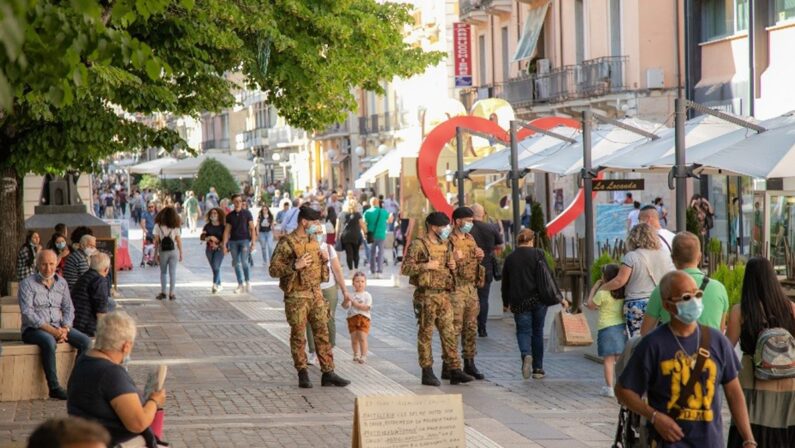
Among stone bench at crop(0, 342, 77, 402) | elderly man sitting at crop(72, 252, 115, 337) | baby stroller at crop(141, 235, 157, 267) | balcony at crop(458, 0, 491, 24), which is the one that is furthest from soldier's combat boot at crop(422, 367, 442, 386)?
balcony at crop(458, 0, 491, 24)

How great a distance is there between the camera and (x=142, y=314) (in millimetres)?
22516

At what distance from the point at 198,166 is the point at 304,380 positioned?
47.8m

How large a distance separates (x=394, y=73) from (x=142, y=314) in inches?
234

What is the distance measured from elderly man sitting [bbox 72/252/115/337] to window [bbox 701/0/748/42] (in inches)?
832

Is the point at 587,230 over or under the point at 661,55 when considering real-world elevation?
under

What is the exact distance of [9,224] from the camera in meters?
21.8

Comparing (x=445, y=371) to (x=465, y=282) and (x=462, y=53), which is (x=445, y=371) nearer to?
(x=465, y=282)

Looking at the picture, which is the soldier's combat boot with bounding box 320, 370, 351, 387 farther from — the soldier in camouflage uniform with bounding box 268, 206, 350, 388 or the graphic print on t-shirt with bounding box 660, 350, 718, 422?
the graphic print on t-shirt with bounding box 660, 350, 718, 422

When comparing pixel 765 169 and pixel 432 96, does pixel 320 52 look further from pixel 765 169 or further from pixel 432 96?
pixel 432 96

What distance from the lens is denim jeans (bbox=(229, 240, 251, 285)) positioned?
25828 mm

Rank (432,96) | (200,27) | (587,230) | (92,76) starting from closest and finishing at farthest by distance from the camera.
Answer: (92,76), (587,230), (200,27), (432,96)

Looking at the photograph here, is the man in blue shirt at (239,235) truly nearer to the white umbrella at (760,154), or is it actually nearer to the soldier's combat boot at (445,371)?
the white umbrella at (760,154)

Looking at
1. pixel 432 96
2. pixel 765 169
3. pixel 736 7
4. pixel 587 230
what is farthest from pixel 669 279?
pixel 432 96

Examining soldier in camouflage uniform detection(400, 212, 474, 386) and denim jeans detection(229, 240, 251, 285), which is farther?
denim jeans detection(229, 240, 251, 285)
